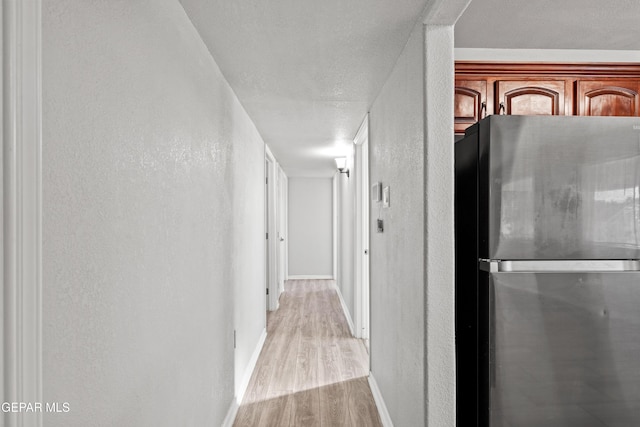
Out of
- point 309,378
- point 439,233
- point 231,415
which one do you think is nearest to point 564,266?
point 439,233

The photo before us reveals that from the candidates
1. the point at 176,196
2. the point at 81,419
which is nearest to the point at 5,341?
the point at 81,419

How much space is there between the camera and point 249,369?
3.42m

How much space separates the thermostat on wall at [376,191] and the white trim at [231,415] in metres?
1.72

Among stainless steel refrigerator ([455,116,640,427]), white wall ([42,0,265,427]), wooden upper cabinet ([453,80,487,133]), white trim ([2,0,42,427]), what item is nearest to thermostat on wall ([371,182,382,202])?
wooden upper cabinet ([453,80,487,133])

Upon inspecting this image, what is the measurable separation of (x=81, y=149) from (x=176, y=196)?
658 mm

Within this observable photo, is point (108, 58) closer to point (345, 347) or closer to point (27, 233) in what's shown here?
point (27, 233)

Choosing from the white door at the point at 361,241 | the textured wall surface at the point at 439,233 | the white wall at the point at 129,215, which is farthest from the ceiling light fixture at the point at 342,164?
the textured wall surface at the point at 439,233

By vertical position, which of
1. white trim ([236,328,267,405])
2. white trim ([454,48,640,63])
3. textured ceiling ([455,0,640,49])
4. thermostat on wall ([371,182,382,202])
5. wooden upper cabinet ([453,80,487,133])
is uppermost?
textured ceiling ([455,0,640,49])

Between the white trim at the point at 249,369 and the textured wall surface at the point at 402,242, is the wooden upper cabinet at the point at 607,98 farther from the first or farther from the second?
the white trim at the point at 249,369

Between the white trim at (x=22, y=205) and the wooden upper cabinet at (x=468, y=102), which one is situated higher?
the wooden upper cabinet at (x=468, y=102)

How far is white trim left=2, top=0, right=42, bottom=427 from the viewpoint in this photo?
0.69 metres

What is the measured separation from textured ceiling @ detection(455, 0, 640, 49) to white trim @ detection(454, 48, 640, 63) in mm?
28

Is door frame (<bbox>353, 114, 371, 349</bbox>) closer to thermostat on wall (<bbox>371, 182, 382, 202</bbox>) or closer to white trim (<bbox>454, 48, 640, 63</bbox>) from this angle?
thermostat on wall (<bbox>371, 182, 382, 202</bbox>)

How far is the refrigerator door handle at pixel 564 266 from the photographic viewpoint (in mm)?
1576
